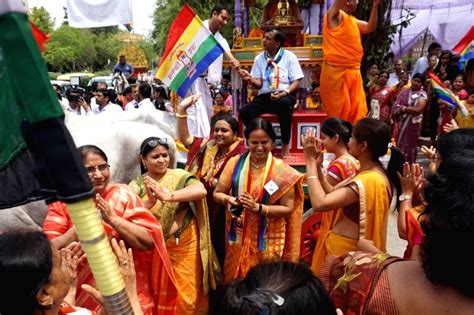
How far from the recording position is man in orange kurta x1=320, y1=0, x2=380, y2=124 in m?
4.46

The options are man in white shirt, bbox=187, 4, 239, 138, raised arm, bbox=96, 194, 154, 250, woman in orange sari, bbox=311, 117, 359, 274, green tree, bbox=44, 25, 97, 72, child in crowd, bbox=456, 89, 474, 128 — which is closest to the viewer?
raised arm, bbox=96, 194, 154, 250

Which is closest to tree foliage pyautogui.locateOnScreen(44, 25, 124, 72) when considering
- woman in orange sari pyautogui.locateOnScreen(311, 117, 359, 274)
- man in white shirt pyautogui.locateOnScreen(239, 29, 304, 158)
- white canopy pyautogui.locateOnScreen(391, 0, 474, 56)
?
white canopy pyautogui.locateOnScreen(391, 0, 474, 56)

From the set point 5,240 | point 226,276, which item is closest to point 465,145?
point 5,240

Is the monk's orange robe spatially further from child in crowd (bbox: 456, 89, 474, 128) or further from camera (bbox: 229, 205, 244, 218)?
camera (bbox: 229, 205, 244, 218)

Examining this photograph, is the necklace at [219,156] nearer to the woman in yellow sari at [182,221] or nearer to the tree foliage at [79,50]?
the woman in yellow sari at [182,221]

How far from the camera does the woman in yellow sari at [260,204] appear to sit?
9.25 ft

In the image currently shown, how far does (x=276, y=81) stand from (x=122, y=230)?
8.56ft

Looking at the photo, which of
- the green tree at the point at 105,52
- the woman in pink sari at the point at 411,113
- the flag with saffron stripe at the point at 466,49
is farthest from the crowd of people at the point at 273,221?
the green tree at the point at 105,52

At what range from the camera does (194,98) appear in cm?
336

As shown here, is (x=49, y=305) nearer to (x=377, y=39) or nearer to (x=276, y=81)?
(x=276, y=81)

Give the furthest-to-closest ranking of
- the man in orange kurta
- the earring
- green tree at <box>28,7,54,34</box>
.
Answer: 1. green tree at <box>28,7,54,34</box>
2. the man in orange kurta
3. the earring

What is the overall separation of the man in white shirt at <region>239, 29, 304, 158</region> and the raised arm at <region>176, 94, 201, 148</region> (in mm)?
814

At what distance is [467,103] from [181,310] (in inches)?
150

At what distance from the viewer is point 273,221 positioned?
2869 mm
